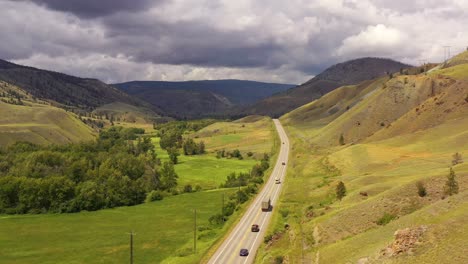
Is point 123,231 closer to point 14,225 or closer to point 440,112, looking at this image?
point 14,225

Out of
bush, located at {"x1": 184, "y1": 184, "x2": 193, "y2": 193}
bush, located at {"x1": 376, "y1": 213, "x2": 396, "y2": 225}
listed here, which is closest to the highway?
bush, located at {"x1": 376, "y1": 213, "x2": 396, "y2": 225}

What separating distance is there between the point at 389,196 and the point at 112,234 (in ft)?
226

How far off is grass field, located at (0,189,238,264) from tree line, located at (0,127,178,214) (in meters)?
6.82

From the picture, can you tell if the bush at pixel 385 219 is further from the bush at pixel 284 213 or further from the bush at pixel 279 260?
the bush at pixel 284 213

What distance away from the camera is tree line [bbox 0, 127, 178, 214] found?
14075 cm

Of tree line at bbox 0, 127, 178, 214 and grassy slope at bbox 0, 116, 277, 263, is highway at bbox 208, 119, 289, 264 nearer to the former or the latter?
grassy slope at bbox 0, 116, 277, 263

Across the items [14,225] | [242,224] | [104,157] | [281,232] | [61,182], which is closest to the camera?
[281,232]

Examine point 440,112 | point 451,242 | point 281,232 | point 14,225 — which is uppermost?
point 440,112

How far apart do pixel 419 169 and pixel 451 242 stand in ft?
195

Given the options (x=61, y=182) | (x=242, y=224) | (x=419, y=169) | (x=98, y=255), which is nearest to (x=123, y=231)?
(x=98, y=255)

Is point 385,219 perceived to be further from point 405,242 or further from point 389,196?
point 405,242

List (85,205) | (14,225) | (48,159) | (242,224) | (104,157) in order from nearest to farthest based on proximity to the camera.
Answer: (242,224)
(14,225)
(85,205)
(48,159)
(104,157)

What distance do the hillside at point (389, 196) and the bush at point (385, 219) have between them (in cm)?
7

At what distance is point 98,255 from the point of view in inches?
3383
